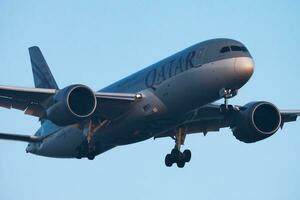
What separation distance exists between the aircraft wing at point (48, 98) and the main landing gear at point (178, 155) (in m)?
5.43

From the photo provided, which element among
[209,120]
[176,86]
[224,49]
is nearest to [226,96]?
[224,49]

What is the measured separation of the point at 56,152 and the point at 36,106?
454cm

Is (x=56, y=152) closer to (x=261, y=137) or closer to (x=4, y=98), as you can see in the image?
(x=4, y=98)

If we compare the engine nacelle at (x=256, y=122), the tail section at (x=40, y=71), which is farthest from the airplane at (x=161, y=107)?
the tail section at (x=40, y=71)

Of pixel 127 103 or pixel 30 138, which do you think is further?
pixel 30 138

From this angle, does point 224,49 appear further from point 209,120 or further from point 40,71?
point 40,71

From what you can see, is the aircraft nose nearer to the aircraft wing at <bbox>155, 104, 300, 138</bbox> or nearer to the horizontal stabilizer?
the aircraft wing at <bbox>155, 104, 300, 138</bbox>

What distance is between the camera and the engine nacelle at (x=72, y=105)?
1706 inches

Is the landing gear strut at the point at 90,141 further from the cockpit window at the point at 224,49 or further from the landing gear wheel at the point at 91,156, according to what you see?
the cockpit window at the point at 224,49

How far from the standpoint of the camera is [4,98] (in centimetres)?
4672

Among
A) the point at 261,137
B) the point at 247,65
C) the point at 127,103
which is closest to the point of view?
the point at 247,65

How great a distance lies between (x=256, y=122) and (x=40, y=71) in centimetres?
1667

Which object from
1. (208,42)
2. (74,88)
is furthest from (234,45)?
(74,88)

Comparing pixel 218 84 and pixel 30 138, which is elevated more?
pixel 218 84
